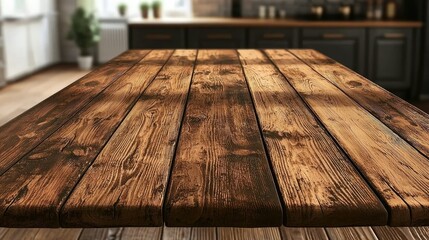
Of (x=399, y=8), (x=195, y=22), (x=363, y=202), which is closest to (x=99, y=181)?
(x=363, y=202)

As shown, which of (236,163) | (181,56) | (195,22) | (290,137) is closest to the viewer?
(236,163)

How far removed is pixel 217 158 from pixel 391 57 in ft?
17.8

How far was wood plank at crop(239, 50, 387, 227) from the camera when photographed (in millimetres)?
1155

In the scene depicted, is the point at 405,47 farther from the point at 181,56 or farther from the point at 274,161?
the point at 274,161

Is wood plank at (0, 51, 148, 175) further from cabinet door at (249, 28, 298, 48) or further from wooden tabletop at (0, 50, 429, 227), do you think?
cabinet door at (249, 28, 298, 48)

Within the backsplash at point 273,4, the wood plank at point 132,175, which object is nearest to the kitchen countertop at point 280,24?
the backsplash at point 273,4

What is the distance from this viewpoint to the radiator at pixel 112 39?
352 inches

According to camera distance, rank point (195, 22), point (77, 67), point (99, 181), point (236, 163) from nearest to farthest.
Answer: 1. point (99, 181)
2. point (236, 163)
3. point (195, 22)
4. point (77, 67)

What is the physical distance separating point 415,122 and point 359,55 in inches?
189

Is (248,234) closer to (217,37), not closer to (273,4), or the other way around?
(217,37)

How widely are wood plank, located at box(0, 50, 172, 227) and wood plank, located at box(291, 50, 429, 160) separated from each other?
2.42 feet

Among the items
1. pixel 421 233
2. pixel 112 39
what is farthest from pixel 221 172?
pixel 112 39

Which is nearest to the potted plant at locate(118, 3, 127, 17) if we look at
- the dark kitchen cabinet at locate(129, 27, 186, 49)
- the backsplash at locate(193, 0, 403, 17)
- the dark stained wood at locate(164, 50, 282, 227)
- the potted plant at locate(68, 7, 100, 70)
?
the potted plant at locate(68, 7, 100, 70)

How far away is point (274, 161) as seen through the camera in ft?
4.72
